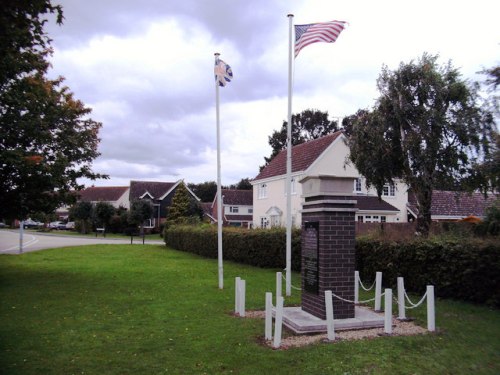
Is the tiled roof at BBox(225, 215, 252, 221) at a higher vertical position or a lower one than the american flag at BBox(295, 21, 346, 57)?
lower

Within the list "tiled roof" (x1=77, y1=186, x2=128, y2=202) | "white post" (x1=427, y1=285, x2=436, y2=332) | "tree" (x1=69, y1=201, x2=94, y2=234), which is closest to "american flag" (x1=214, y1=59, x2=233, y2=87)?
"white post" (x1=427, y1=285, x2=436, y2=332)

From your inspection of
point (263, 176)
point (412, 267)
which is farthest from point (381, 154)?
point (263, 176)

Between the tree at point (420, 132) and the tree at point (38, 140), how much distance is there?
469 inches

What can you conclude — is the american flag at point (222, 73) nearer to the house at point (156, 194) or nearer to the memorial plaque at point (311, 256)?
the memorial plaque at point (311, 256)

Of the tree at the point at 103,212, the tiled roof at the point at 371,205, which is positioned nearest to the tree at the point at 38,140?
the tiled roof at the point at 371,205

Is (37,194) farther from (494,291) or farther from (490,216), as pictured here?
(490,216)

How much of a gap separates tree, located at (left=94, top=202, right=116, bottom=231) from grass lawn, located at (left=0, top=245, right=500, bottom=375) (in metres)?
41.9

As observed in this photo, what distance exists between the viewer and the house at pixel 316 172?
37.3 m

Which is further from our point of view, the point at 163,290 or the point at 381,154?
the point at 381,154

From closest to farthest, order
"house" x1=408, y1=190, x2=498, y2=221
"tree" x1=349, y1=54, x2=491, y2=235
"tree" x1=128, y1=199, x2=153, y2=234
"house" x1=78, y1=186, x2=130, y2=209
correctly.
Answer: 1. "tree" x1=349, y1=54, x2=491, y2=235
2. "house" x1=408, y1=190, x2=498, y2=221
3. "tree" x1=128, y1=199, x2=153, y2=234
4. "house" x1=78, y1=186, x2=130, y2=209

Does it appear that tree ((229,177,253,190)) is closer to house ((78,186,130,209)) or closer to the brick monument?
house ((78,186,130,209))

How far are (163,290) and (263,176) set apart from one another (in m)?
31.0

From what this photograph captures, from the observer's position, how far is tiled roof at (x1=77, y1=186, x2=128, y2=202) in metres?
86.8

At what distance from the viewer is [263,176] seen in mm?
44750
